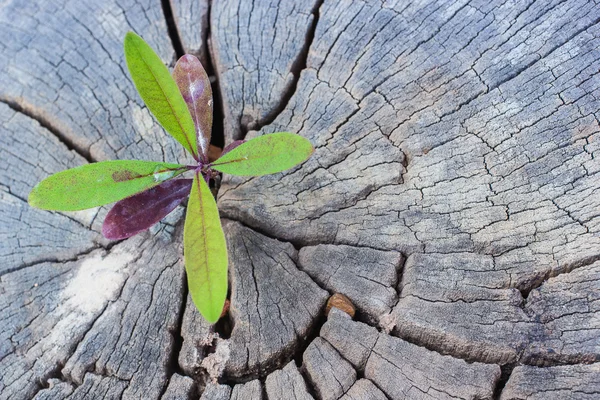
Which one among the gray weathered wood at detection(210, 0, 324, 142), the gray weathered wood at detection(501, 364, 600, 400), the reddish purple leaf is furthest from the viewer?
the gray weathered wood at detection(210, 0, 324, 142)

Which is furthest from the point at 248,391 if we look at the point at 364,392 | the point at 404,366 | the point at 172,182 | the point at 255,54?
the point at 255,54

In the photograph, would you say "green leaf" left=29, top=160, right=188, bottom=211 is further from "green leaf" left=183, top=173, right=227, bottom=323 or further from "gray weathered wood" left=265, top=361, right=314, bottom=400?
"gray weathered wood" left=265, top=361, right=314, bottom=400

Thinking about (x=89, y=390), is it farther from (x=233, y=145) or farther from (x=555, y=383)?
(x=555, y=383)

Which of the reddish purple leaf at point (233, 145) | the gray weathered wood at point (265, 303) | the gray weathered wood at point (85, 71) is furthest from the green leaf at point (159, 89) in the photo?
the gray weathered wood at point (265, 303)

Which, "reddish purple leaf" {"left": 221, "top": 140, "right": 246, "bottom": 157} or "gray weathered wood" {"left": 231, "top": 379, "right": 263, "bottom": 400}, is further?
"reddish purple leaf" {"left": 221, "top": 140, "right": 246, "bottom": 157}

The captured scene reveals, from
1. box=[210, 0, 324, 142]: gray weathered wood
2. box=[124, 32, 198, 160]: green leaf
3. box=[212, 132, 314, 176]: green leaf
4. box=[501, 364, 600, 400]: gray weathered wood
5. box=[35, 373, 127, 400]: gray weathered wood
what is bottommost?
box=[35, 373, 127, 400]: gray weathered wood

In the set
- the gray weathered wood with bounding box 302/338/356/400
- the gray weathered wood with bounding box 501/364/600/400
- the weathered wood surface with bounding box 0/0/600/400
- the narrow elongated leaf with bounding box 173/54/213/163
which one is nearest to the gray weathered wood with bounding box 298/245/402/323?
the weathered wood surface with bounding box 0/0/600/400
